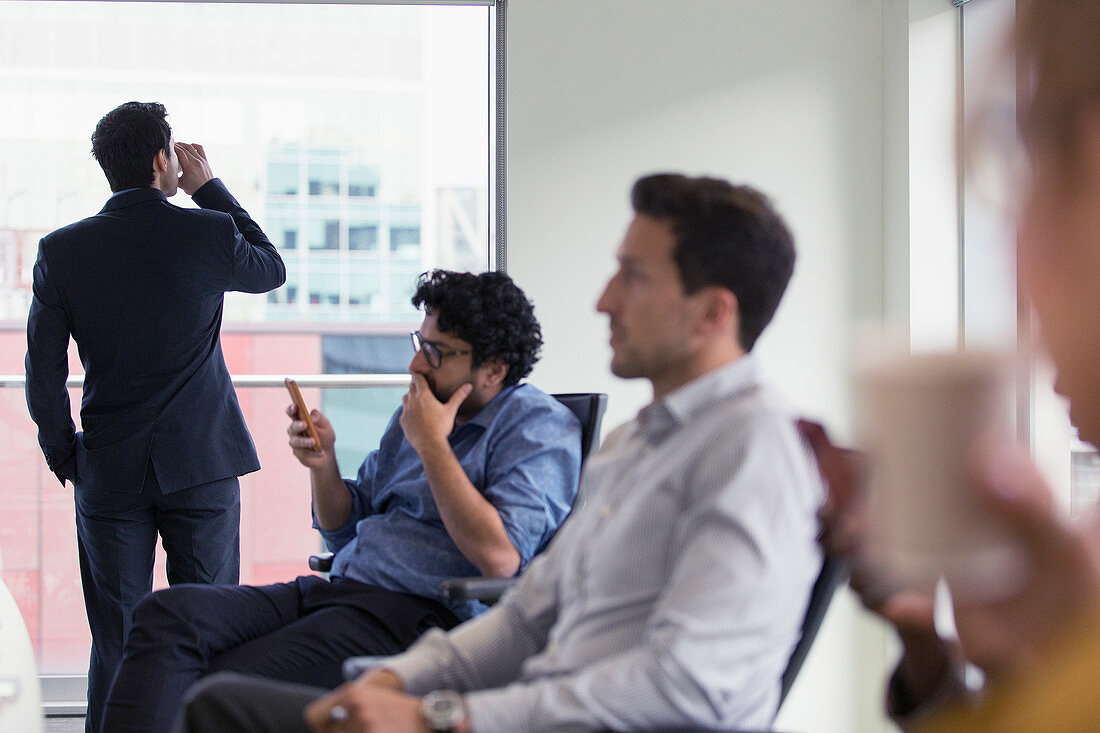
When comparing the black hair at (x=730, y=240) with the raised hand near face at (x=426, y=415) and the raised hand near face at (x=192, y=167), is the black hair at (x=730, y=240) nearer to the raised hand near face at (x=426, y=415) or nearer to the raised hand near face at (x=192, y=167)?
the raised hand near face at (x=426, y=415)

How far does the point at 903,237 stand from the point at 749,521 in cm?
254

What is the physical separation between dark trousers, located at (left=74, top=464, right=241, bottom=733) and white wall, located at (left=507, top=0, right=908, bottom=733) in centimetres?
116

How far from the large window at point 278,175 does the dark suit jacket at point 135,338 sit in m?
0.91

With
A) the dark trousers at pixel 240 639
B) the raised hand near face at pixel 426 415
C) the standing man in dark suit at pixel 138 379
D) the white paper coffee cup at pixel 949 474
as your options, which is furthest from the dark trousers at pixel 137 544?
the white paper coffee cup at pixel 949 474

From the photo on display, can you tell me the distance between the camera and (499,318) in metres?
2.19

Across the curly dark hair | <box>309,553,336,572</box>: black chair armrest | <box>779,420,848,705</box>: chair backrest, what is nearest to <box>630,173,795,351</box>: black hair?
<box>779,420,848,705</box>: chair backrest

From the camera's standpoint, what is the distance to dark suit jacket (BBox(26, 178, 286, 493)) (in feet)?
8.58

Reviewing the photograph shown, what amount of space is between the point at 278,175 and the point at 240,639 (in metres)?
2.08

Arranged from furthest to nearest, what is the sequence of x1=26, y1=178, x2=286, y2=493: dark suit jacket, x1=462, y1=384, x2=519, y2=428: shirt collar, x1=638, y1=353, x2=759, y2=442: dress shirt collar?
x1=26, y1=178, x2=286, y2=493: dark suit jacket
x1=462, y1=384, x2=519, y2=428: shirt collar
x1=638, y1=353, x2=759, y2=442: dress shirt collar

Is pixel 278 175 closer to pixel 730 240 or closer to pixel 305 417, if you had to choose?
pixel 305 417

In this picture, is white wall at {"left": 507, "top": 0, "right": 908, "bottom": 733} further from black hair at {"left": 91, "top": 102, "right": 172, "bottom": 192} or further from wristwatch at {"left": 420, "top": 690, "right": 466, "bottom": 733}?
wristwatch at {"left": 420, "top": 690, "right": 466, "bottom": 733}

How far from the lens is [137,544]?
2701 mm

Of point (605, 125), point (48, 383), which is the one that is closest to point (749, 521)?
point (48, 383)

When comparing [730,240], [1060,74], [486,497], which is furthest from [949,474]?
[486,497]
